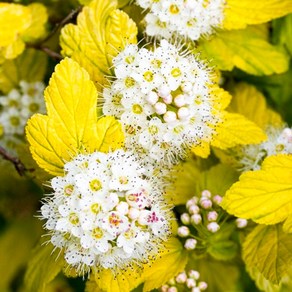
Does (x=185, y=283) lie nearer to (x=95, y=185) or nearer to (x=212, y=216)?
(x=212, y=216)

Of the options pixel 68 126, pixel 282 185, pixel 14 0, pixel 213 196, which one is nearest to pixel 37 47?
pixel 14 0

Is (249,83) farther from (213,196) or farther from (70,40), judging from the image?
(70,40)

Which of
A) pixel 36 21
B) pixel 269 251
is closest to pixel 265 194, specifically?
pixel 269 251

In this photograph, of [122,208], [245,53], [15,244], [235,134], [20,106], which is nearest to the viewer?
[122,208]

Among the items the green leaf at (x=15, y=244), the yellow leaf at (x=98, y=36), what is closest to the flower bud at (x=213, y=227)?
the yellow leaf at (x=98, y=36)

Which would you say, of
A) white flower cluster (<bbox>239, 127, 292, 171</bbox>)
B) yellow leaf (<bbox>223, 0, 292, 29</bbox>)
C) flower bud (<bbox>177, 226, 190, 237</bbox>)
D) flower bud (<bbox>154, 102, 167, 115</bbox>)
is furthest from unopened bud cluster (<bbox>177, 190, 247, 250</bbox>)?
yellow leaf (<bbox>223, 0, 292, 29</bbox>)

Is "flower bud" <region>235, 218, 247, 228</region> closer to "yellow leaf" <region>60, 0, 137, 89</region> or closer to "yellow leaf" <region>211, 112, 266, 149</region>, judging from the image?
"yellow leaf" <region>211, 112, 266, 149</region>

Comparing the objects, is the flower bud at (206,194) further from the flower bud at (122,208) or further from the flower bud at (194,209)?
the flower bud at (122,208)
